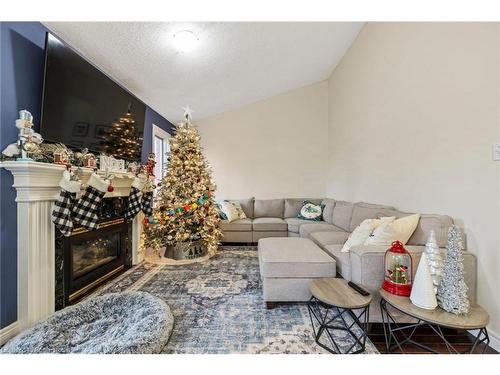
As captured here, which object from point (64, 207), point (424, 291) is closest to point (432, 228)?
point (424, 291)

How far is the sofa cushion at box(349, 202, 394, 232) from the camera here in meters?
2.39

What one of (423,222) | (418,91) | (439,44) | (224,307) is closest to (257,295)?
(224,307)

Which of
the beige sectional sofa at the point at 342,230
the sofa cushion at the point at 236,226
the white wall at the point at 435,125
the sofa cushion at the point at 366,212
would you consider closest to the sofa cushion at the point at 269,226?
the beige sectional sofa at the point at 342,230

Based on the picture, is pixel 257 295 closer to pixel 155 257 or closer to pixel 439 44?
pixel 155 257

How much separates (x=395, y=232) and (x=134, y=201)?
111 inches

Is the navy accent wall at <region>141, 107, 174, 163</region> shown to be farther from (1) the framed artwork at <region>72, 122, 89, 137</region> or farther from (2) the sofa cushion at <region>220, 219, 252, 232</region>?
(2) the sofa cushion at <region>220, 219, 252, 232</region>

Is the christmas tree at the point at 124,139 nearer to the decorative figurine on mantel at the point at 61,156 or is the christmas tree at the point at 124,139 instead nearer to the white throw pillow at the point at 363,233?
the decorative figurine on mantel at the point at 61,156

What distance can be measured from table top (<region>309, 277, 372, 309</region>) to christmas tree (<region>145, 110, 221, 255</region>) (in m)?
1.94

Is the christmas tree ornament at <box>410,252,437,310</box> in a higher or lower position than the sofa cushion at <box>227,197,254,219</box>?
lower

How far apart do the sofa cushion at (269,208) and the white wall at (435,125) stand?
152cm

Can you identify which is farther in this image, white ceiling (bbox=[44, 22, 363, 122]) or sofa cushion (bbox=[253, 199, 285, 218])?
sofa cushion (bbox=[253, 199, 285, 218])

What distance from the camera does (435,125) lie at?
73.7 inches

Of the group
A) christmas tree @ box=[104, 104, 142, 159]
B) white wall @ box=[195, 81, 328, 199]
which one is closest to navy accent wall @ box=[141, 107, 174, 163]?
christmas tree @ box=[104, 104, 142, 159]

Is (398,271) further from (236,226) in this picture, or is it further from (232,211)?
(232,211)
